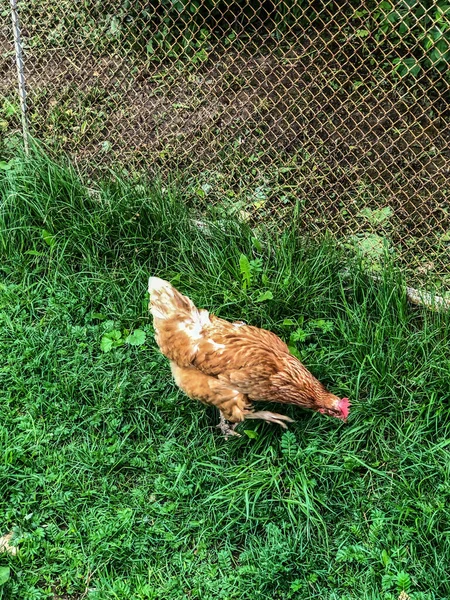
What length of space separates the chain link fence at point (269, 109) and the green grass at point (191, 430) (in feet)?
1.45

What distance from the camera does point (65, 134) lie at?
4965mm

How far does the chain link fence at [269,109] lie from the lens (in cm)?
422

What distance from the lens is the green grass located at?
2891 mm

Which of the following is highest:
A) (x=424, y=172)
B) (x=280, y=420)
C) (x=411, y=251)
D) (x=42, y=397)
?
(x=424, y=172)

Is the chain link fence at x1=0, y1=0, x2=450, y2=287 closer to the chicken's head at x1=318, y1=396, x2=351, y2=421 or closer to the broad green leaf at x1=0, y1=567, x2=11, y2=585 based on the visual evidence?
the chicken's head at x1=318, y1=396, x2=351, y2=421

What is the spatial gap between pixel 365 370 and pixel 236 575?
1.24m

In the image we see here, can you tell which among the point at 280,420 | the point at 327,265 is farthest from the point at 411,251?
the point at 280,420

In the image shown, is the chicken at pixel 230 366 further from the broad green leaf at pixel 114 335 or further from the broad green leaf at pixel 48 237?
the broad green leaf at pixel 48 237

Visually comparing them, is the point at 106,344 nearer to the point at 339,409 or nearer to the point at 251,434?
the point at 251,434

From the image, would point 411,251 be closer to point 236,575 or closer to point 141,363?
point 141,363

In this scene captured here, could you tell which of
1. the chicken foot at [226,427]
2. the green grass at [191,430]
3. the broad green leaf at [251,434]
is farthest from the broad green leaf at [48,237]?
the broad green leaf at [251,434]

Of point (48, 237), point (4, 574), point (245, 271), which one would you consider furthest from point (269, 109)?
point (4, 574)

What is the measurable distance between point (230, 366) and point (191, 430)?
480mm

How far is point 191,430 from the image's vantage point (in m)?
3.38
